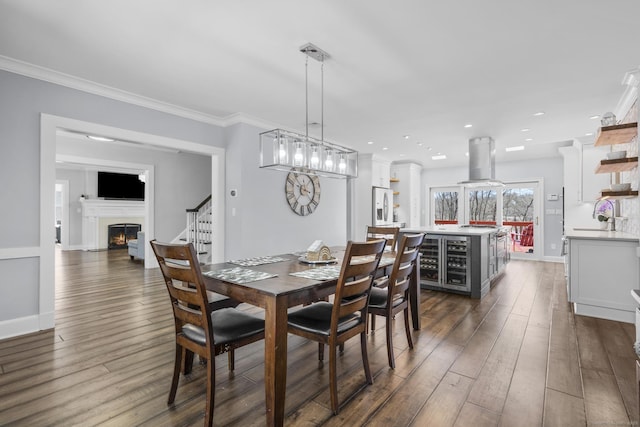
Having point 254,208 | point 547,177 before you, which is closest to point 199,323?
point 254,208

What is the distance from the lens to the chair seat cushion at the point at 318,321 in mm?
1874

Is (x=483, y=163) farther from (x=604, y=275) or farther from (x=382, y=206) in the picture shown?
(x=604, y=275)

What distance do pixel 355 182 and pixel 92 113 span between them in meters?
4.85

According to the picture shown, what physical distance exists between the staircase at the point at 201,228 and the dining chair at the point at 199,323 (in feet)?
14.9

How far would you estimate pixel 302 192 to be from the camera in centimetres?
533

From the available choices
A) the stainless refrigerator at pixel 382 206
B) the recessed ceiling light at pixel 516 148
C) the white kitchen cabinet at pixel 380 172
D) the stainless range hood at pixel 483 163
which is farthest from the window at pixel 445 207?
the stainless range hood at pixel 483 163

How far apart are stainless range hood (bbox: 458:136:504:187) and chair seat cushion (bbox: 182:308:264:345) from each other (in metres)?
4.72

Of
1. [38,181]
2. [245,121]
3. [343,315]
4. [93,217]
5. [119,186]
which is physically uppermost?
[245,121]

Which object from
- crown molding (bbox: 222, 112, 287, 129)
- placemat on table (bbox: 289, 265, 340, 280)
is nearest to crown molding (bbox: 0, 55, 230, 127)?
crown molding (bbox: 222, 112, 287, 129)

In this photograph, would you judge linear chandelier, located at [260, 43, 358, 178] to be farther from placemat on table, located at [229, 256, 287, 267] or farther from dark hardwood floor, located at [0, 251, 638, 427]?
dark hardwood floor, located at [0, 251, 638, 427]

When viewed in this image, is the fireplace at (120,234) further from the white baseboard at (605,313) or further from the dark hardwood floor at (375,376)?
the white baseboard at (605,313)

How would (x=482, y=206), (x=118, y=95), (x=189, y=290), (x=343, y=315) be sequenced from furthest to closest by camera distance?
(x=482, y=206) < (x=118, y=95) < (x=343, y=315) < (x=189, y=290)

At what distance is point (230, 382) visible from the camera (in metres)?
2.05

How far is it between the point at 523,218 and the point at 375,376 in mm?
7239
